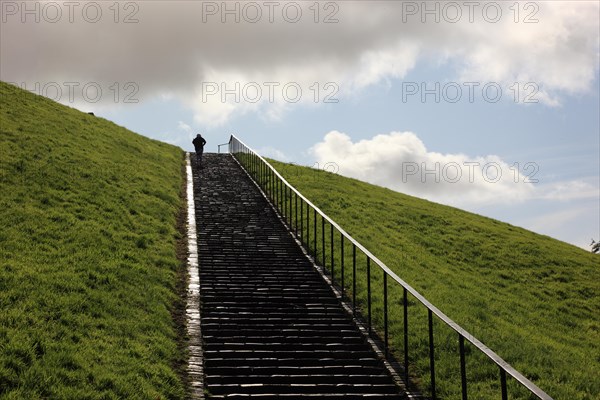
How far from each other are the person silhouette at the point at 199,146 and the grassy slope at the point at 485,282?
3.85 meters

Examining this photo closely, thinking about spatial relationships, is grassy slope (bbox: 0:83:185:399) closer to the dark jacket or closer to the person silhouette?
the person silhouette

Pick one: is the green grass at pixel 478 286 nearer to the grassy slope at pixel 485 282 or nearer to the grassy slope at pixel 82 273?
the grassy slope at pixel 485 282

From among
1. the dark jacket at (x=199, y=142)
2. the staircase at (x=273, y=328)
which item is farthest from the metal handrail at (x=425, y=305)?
the dark jacket at (x=199, y=142)

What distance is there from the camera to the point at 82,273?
1016 centimetres

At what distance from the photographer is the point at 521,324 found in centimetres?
1242

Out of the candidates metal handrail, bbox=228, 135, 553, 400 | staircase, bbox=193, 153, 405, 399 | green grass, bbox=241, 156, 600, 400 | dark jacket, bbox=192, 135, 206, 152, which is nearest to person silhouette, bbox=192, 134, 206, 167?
dark jacket, bbox=192, 135, 206, 152

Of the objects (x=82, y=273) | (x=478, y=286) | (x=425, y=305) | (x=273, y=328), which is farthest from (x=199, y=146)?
(x=425, y=305)

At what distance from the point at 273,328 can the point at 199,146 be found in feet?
63.0

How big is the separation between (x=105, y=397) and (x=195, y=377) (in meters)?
1.35

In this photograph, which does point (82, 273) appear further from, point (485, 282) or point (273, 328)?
point (485, 282)

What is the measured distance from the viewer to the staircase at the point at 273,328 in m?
7.78

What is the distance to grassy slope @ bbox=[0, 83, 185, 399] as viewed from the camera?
23.0 feet

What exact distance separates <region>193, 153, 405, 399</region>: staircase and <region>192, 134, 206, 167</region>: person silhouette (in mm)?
11534

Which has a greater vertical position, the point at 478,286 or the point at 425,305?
the point at 425,305
